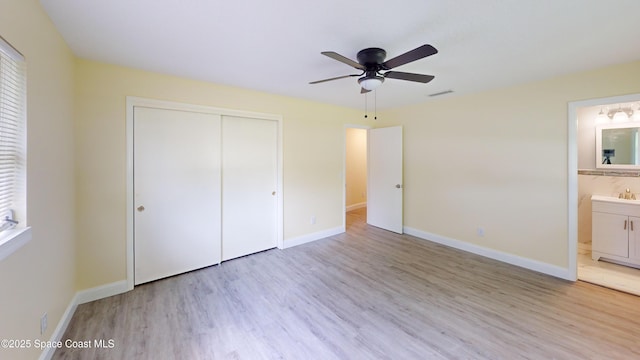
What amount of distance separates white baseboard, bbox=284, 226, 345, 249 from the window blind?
2899mm

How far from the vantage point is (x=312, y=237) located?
419cm

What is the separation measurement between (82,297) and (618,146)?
695 cm

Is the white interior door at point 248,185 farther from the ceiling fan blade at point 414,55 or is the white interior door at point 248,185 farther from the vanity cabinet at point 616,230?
the vanity cabinet at point 616,230

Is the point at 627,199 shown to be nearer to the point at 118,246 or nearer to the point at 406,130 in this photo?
the point at 406,130

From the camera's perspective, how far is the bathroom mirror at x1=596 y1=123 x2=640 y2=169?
3.37 metres

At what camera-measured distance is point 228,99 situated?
3225 millimetres

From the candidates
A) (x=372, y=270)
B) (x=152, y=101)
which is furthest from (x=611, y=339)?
(x=152, y=101)

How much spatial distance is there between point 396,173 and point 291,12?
3556 millimetres

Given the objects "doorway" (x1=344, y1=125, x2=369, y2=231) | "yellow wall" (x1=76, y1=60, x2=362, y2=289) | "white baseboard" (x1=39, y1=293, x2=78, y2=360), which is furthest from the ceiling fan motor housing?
"doorway" (x1=344, y1=125, x2=369, y2=231)

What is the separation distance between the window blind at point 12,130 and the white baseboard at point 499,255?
471cm

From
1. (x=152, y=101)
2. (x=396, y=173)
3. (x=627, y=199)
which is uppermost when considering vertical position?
(x=152, y=101)

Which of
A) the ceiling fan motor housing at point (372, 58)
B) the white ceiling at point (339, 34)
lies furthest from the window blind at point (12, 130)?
the ceiling fan motor housing at point (372, 58)

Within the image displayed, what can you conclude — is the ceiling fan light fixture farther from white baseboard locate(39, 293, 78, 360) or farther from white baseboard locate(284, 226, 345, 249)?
white baseboard locate(39, 293, 78, 360)

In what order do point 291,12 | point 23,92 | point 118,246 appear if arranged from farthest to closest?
point 118,246 < point 291,12 < point 23,92
